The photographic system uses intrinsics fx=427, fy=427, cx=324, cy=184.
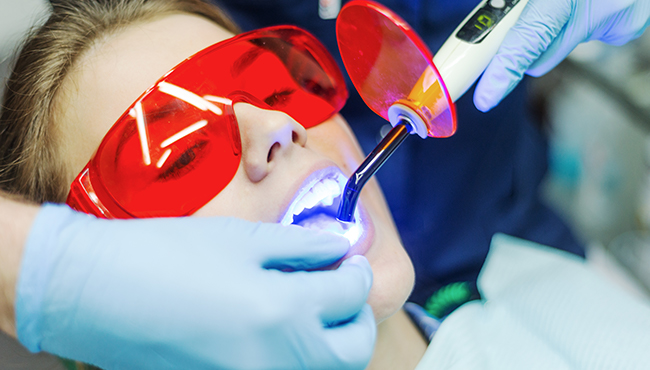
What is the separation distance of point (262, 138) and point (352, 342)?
1.39 ft

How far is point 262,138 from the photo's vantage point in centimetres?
86

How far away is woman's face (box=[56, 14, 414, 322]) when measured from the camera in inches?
33.9

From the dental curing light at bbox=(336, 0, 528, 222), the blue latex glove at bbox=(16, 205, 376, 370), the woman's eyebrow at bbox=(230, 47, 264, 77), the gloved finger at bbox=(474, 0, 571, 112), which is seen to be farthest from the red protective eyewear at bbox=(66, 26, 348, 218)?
the gloved finger at bbox=(474, 0, 571, 112)

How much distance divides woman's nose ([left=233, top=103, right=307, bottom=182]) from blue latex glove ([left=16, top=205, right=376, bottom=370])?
20 centimetres

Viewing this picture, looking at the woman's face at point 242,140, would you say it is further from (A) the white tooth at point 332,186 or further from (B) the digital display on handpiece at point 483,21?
(B) the digital display on handpiece at point 483,21

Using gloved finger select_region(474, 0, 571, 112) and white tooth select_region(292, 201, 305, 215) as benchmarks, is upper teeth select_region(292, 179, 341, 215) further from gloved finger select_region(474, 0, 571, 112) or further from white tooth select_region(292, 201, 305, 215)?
gloved finger select_region(474, 0, 571, 112)

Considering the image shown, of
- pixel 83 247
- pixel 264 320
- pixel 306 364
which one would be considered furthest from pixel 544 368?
pixel 83 247

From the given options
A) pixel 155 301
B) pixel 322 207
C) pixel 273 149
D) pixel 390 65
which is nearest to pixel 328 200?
pixel 322 207

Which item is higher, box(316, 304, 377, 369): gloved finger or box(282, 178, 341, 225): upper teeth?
box(282, 178, 341, 225): upper teeth

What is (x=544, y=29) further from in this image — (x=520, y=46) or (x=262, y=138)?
(x=262, y=138)

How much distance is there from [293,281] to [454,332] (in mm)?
634

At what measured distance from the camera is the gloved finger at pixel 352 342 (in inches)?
28.4

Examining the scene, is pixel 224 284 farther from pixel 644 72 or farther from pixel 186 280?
pixel 644 72

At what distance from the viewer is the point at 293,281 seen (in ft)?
2.30
